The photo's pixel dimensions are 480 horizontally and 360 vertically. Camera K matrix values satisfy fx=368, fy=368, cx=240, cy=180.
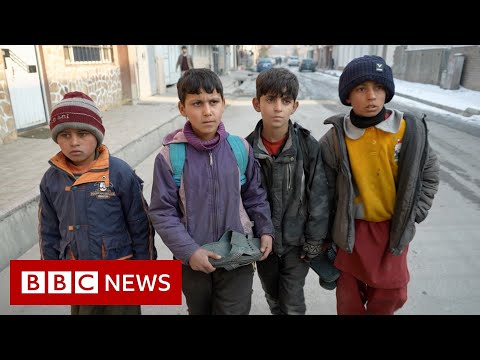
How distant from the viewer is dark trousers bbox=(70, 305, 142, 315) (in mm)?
1938

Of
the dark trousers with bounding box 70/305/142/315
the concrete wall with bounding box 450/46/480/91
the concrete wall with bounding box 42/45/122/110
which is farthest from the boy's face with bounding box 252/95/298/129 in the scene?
the concrete wall with bounding box 450/46/480/91

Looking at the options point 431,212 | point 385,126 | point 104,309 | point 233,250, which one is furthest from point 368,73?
point 431,212

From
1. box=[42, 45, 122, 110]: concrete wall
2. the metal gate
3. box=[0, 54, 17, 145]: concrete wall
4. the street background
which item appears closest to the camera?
the street background

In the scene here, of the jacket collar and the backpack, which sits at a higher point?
the jacket collar

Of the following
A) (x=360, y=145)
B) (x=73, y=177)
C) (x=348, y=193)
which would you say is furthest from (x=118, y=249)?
(x=360, y=145)

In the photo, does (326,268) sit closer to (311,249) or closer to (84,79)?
(311,249)

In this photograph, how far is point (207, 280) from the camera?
6.22ft

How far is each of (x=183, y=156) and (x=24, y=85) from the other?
20.4 feet

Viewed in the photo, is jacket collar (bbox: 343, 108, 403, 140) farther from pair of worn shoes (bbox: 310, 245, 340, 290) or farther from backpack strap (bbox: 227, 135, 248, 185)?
pair of worn shoes (bbox: 310, 245, 340, 290)

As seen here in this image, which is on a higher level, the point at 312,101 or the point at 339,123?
the point at 339,123

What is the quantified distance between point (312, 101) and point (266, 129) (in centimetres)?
1165

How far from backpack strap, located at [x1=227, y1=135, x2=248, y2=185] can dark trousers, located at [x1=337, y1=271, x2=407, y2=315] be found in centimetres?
84

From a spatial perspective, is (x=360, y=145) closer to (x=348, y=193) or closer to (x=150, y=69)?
(x=348, y=193)

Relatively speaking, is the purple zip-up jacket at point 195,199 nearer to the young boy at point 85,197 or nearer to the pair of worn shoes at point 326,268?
the young boy at point 85,197
